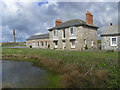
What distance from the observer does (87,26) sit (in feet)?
89.0

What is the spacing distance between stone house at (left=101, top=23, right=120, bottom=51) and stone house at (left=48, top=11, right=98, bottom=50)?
3.95 m

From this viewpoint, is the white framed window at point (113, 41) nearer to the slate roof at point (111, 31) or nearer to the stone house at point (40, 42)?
the slate roof at point (111, 31)

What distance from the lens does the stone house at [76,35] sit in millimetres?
26031

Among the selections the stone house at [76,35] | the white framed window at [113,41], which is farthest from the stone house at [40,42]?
the white framed window at [113,41]

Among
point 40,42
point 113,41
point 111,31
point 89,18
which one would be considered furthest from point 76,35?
point 40,42

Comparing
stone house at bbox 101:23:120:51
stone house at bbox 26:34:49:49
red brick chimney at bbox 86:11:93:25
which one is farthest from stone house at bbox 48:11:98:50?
stone house at bbox 26:34:49:49

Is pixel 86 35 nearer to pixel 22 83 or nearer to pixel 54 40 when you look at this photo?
pixel 54 40

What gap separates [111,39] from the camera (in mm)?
23312

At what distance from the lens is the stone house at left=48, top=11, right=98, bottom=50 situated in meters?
26.0

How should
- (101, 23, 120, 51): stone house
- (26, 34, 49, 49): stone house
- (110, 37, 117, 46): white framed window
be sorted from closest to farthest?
(101, 23, 120, 51): stone house, (110, 37, 117, 46): white framed window, (26, 34, 49, 49): stone house

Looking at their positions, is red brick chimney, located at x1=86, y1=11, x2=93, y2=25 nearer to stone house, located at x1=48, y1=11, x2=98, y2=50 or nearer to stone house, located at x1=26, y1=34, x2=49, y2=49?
stone house, located at x1=48, y1=11, x2=98, y2=50

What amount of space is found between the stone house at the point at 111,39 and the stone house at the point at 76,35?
395cm

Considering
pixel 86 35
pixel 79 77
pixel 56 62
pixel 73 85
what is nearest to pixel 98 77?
pixel 79 77

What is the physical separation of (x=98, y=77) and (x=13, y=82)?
5334mm
